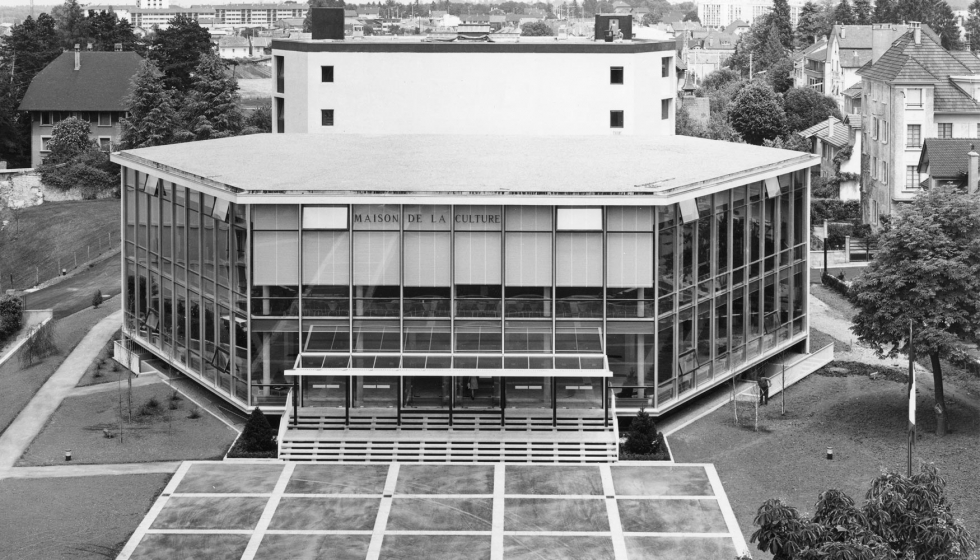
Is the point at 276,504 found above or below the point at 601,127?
below

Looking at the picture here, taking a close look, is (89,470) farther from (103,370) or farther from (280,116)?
(280,116)

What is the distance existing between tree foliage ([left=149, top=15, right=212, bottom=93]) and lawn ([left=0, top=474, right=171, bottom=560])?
3637 inches

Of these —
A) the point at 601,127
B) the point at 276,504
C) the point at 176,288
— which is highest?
the point at 601,127

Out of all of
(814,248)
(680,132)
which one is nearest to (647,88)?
(814,248)

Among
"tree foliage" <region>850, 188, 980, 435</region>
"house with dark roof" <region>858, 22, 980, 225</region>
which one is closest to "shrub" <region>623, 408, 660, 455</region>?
"tree foliage" <region>850, 188, 980, 435</region>

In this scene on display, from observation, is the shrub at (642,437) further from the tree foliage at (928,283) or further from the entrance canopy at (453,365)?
the tree foliage at (928,283)

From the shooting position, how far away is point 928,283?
58500 mm

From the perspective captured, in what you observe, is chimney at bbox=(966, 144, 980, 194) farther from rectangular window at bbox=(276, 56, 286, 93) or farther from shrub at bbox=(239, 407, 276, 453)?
shrub at bbox=(239, 407, 276, 453)

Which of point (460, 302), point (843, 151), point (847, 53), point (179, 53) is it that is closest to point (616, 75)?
point (460, 302)

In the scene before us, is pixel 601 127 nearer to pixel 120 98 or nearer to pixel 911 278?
pixel 911 278

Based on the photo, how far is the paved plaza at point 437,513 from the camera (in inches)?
1916

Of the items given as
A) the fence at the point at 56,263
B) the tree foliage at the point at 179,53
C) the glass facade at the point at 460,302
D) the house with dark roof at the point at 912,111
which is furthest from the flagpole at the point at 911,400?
A: the tree foliage at the point at 179,53

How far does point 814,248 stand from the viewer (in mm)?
97312

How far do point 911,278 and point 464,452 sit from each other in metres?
18.2
